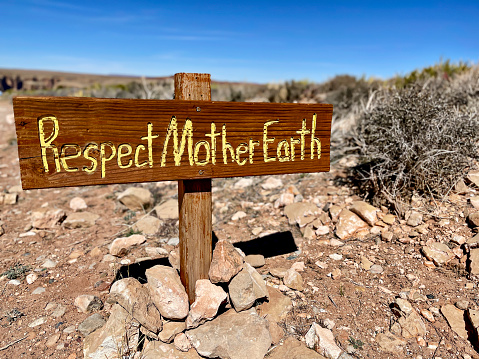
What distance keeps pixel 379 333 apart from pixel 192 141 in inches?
71.2

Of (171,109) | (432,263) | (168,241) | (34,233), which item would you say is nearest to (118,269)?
(168,241)

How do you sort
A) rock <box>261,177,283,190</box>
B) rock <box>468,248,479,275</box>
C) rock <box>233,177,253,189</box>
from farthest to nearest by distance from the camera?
rock <box>233,177,253,189</box>
rock <box>261,177,283,190</box>
rock <box>468,248,479,275</box>

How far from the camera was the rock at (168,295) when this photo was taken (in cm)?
232

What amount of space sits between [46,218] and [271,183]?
2.80 meters

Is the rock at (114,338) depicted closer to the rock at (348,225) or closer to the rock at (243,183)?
the rock at (348,225)

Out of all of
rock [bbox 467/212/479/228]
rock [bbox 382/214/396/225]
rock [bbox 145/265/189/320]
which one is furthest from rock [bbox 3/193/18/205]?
rock [bbox 467/212/479/228]

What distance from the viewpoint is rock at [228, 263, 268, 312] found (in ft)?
7.91

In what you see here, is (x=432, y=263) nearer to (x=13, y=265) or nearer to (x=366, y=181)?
(x=366, y=181)

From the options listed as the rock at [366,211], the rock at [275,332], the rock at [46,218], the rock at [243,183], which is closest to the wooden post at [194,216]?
the rock at [275,332]

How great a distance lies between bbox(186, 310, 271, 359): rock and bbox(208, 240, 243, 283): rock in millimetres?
283

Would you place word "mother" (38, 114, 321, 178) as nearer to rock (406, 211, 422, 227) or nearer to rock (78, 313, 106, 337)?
rock (78, 313, 106, 337)

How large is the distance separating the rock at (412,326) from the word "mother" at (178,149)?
1.30 meters

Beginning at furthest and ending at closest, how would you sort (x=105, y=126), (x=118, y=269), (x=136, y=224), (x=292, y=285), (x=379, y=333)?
(x=136, y=224)
(x=118, y=269)
(x=292, y=285)
(x=379, y=333)
(x=105, y=126)

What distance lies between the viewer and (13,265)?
312 cm
